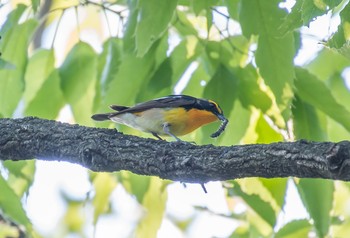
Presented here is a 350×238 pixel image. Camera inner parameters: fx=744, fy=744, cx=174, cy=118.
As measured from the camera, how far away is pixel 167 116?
4.36m

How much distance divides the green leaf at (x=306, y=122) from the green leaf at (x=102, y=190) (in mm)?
1285

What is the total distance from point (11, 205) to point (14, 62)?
98 centimetres

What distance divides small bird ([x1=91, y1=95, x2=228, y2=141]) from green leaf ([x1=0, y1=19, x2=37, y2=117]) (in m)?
0.50

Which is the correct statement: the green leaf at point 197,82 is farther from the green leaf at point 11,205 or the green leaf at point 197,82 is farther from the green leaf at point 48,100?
the green leaf at point 11,205

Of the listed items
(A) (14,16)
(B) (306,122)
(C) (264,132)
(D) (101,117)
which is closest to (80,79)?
(D) (101,117)

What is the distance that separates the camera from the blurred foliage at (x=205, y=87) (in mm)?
3520

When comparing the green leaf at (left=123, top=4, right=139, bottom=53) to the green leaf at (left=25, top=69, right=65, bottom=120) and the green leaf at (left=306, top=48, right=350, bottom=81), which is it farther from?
the green leaf at (left=306, top=48, right=350, bottom=81)

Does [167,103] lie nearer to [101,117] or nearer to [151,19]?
[101,117]

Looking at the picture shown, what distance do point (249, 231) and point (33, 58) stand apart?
5.66ft

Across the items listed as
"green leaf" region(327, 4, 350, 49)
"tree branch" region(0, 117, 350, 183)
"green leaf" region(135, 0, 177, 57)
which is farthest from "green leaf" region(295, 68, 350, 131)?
"green leaf" region(327, 4, 350, 49)

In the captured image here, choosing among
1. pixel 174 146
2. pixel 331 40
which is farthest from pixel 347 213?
pixel 331 40

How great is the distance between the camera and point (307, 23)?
2.45 meters

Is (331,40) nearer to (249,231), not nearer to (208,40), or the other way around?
(208,40)

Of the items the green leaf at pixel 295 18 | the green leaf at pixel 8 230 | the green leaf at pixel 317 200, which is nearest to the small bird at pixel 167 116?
the green leaf at pixel 317 200
